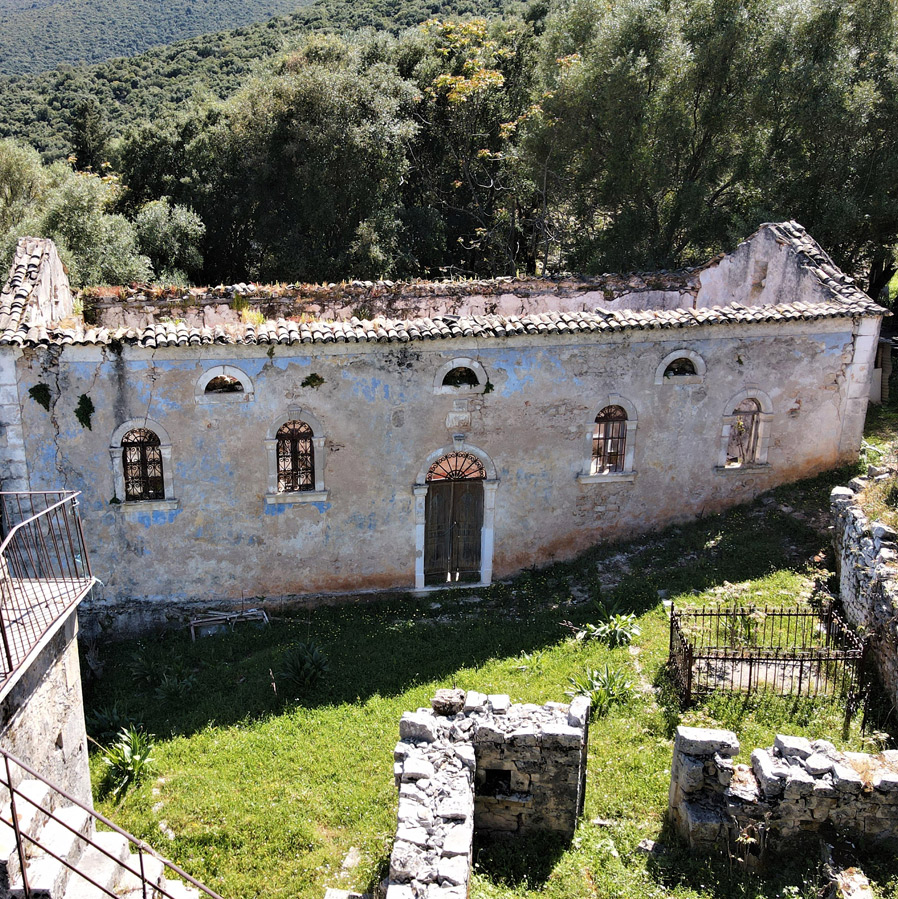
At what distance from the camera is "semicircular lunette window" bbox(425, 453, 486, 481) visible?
1634 centimetres

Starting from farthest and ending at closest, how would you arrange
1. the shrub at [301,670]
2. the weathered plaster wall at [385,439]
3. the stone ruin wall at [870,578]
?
the weathered plaster wall at [385,439] < the shrub at [301,670] < the stone ruin wall at [870,578]

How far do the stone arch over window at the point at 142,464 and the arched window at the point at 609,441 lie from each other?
8.34 meters

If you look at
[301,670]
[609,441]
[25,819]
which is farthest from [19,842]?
[609,441]

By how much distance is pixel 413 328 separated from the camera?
49.4 ft

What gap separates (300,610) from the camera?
16.3 m

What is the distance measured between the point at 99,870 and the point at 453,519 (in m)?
10.0

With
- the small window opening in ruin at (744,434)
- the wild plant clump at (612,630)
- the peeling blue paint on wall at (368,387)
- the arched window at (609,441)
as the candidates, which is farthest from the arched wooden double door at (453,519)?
the small window opening in ruin at (744,434)

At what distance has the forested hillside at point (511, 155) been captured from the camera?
81.2ft

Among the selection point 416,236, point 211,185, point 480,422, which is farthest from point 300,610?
point 211,185

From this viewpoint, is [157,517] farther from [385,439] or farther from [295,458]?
[385,439]

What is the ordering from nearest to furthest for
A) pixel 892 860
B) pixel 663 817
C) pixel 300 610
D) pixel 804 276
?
pixel 892 860 → pixel 663 817 → pixel 300 610 → pixel 804 276

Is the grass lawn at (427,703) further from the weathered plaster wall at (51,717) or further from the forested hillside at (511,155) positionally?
the forested hillside at (511,155)

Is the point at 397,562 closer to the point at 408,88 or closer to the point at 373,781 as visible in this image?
the point at 373,781

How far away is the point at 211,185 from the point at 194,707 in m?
26.6
